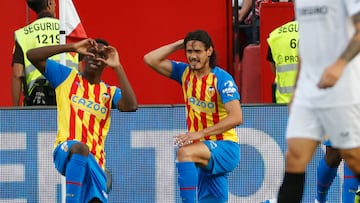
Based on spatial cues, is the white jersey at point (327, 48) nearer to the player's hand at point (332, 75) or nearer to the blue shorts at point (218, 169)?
the player's hand at point (332, 75)

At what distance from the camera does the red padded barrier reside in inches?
504

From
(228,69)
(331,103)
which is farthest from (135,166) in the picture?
(331,103)

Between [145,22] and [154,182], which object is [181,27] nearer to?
[145,22]

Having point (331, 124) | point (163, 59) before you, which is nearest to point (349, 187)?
point (163, 59)

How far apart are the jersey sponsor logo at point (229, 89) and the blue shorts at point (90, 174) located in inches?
49.0

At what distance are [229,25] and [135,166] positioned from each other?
2614mm

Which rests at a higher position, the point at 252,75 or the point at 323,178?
the point at 252,75

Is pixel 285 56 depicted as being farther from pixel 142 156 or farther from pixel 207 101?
pixel 207 101

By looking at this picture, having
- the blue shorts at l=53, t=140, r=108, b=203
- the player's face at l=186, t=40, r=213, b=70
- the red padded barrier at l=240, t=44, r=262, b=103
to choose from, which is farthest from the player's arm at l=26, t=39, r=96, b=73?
the red padded barrier at l=240, t=44, r=262, b=103

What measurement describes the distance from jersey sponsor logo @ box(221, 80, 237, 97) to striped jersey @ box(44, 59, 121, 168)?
3.01ft

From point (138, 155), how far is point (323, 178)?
1879mm

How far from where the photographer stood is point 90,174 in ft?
31.1

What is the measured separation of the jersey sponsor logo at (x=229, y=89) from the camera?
9.87m

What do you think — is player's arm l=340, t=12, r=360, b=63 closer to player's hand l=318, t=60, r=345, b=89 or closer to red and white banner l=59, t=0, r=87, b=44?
player's hand l=318, t=60, r=345, b=89
